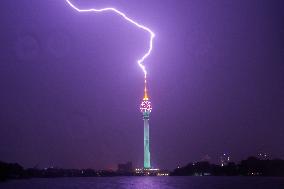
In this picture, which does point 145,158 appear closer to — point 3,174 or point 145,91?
point 145,91

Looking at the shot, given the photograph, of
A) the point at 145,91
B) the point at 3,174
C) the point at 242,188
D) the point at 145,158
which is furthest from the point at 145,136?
the point at 242,188

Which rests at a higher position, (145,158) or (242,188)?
(145,158)

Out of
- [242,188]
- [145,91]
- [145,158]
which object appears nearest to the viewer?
[242,188]

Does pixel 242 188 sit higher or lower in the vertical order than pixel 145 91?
lower

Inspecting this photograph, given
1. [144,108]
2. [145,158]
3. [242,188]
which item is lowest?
[242,188]

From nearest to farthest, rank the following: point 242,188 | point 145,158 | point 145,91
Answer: point 242,188, point 145,91, point 145,158

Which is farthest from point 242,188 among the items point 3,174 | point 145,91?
point 3,174

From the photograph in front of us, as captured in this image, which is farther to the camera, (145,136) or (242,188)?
(145,136)

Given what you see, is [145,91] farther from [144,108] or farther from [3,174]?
[3,174]

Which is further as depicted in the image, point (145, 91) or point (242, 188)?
point (145, 91)
